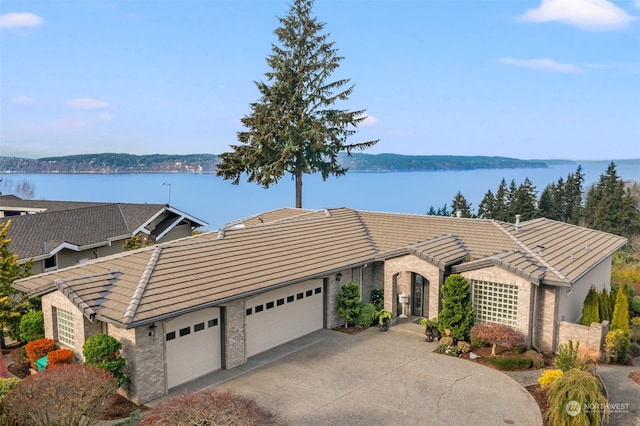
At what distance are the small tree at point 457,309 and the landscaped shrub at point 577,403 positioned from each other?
18.5 feet

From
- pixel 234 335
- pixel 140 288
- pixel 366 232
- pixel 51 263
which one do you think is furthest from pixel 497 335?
pixel 51 263

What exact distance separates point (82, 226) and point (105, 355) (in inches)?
686

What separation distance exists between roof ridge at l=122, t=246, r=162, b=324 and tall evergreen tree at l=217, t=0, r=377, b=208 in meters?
20.4

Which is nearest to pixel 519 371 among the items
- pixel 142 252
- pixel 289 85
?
pixel 142 252

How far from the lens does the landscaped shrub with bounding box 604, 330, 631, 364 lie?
16484mm

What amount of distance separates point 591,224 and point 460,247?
135 ft

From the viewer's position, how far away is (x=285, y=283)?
16812 mm

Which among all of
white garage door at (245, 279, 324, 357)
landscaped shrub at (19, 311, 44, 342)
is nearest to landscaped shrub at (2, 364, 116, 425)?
landscaped shrub at (19, 311, 44, 342)

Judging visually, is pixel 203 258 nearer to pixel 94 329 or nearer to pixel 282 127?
pixel 94 329

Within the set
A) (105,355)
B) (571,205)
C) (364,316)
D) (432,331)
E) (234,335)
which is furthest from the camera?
(571,205)

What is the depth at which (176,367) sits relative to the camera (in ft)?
46.7

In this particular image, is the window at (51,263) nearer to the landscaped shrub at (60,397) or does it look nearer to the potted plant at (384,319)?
the landscaped shrub at (60,397)

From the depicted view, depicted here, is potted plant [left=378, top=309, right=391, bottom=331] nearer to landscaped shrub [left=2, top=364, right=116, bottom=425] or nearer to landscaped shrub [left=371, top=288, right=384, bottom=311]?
landscaped shrub [left=371, top=288, right=384, bottom=311]

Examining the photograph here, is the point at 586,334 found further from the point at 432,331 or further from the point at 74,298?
the point at 74,298
